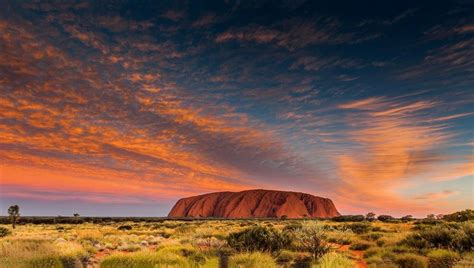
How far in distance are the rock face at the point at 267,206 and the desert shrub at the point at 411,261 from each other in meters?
152

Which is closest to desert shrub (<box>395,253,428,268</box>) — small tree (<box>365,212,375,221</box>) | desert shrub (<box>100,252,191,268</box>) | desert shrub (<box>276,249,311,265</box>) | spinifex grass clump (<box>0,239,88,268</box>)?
desert shrub (<box>276,249,311,265</box>)

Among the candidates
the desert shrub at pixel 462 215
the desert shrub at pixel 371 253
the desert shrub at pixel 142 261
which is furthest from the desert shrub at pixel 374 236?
the desert shrub at pixel 142 261

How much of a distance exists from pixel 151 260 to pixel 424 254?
13683mm

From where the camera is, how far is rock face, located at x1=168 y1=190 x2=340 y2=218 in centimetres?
17250

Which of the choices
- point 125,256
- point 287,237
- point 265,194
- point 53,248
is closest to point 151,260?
point 125,256

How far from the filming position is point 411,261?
53.2 feet

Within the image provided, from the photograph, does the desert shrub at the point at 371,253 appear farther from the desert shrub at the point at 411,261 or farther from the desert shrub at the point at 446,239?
the desert shrub at the point at 411,261

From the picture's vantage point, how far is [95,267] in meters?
15.6

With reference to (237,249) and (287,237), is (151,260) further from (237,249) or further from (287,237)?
(287,237)

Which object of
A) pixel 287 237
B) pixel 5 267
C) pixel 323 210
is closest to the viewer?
A: pixel 5 267

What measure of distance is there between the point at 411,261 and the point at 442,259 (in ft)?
4.81

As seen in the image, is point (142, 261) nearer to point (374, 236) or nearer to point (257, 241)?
point (257, 241)

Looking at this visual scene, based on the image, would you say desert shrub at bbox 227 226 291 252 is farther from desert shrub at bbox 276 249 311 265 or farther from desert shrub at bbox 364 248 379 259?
desert shrub at bbox 364 248 379 259

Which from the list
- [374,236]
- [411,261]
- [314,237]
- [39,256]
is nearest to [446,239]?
[411,261]
